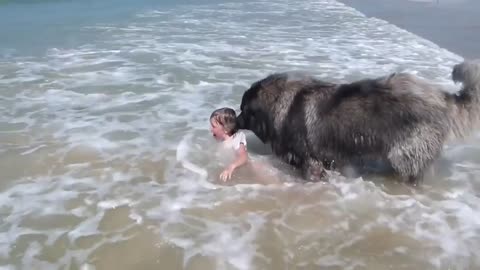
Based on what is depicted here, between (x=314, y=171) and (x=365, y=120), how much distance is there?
807 millimetres

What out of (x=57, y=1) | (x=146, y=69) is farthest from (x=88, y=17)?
(x=146, y=69)

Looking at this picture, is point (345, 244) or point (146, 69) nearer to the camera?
point (345, 244)

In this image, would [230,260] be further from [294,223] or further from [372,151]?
[372,151]

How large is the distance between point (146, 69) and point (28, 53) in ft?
13.4

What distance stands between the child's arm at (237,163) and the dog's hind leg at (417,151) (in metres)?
1.65

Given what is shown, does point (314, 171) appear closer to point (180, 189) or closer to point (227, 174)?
point (227, 174)

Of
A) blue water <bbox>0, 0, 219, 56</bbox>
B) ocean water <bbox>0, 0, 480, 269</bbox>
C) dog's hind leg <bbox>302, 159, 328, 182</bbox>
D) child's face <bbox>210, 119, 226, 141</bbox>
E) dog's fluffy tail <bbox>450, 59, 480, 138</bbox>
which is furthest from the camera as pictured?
blue water <bbox>0, 0, 219, 56</bbox>

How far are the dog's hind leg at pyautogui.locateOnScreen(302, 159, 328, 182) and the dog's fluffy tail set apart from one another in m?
1.41

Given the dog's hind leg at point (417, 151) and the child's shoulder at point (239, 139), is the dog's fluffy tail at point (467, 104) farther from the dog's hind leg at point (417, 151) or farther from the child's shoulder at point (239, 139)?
the child's shoulder at point (239, 139)

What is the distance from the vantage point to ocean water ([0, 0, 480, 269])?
13.8 ft

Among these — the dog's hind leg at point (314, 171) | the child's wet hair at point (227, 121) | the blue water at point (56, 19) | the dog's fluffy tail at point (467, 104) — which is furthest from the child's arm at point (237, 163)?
the blue water at point (56, 19)

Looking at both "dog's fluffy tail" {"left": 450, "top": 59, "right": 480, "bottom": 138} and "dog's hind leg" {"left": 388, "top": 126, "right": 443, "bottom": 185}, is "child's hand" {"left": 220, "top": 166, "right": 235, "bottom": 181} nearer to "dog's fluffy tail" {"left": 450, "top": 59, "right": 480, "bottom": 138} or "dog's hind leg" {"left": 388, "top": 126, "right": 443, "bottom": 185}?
"dog's hind leg" {"left": 388, "top": 126, "right": 443, "bottom": 185}

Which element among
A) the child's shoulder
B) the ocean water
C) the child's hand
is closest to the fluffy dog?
the child's shoulder

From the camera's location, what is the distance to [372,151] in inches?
198
